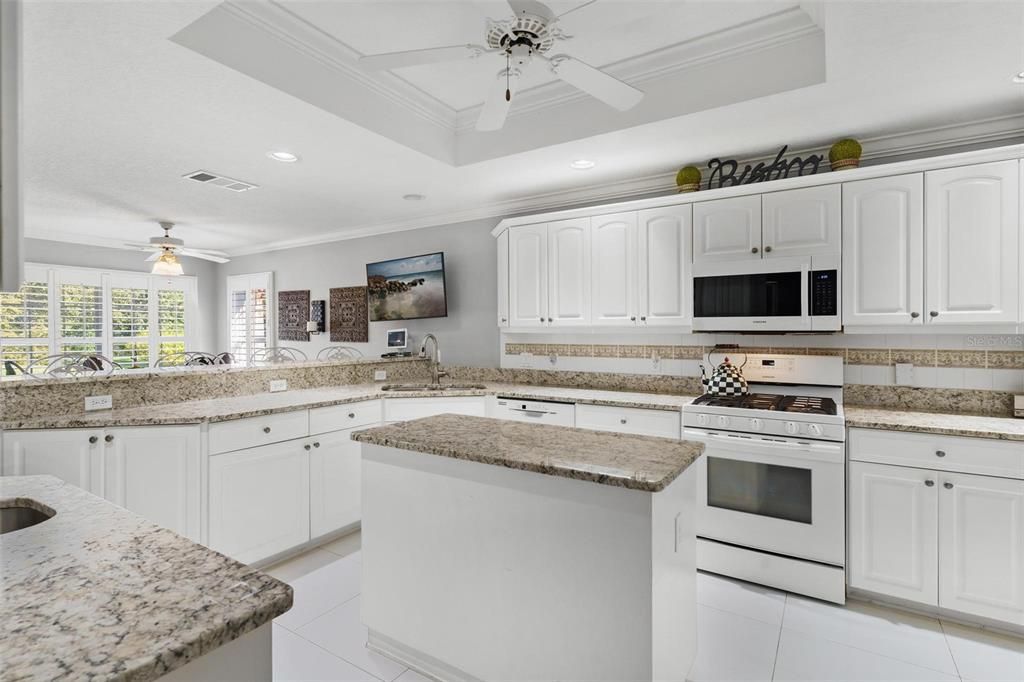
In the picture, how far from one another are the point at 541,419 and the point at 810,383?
5.45 ft

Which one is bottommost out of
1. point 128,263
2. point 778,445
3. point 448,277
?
point 778,445

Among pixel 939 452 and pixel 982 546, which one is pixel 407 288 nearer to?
pixel 939 452

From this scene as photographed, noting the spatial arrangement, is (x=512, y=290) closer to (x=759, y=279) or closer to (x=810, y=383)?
(x=759, y=279)

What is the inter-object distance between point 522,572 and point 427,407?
2.08 metres

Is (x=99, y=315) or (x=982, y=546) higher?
(x=99, y=315)

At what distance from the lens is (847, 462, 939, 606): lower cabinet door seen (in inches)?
92.5

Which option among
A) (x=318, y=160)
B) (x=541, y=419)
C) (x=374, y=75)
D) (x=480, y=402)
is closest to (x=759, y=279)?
(x=541, y=419)

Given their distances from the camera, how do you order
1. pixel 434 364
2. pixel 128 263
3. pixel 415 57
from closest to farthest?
pixel 415 57
pixel 434 364
pixel 128 263

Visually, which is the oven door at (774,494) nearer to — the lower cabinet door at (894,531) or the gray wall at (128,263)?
the lower cabinet door at (894,531)

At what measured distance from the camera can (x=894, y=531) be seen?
2420 mm

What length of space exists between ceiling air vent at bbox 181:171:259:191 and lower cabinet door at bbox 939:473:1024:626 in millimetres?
4458

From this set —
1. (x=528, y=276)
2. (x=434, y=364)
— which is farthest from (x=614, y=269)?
(x=434, y=364)

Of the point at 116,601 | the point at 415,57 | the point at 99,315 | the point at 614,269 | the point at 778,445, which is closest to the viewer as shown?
the point at 116,601

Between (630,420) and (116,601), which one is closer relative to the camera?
(116,601)
